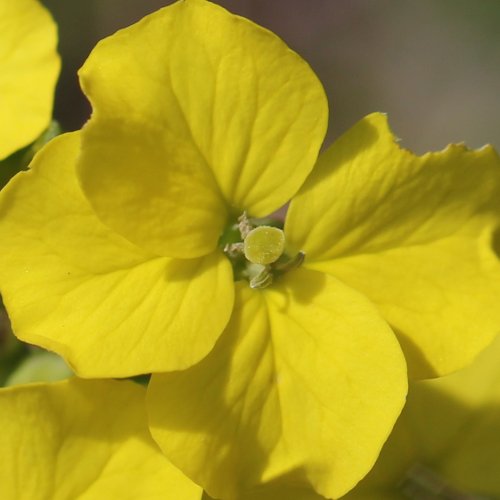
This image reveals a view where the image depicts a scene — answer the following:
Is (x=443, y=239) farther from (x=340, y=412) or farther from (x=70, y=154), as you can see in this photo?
(x=70, y=154)

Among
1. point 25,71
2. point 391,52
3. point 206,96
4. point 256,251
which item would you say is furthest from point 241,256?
point 391,52

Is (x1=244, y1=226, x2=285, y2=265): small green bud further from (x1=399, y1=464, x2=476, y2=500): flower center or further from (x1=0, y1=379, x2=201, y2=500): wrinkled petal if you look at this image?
(x1=399, y1=464, x2=476, y2=500): flower center

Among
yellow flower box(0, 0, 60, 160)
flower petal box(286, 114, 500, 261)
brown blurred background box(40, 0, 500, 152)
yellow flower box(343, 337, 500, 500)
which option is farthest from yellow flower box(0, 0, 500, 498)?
brown blurred background box(40, 0, 500, 152)

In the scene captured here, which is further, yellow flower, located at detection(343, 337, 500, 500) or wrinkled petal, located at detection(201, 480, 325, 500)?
yellow flower, located at detection(343, 337, 500, 500)

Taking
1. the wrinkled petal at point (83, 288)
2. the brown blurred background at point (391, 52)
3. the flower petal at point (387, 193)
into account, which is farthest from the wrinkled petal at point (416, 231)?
the brown blurred background at point (391, 52)

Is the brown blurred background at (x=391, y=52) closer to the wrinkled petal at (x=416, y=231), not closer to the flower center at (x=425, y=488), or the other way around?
the flower center at (x=425, y=488)

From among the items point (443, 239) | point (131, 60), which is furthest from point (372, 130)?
point (131, 60)

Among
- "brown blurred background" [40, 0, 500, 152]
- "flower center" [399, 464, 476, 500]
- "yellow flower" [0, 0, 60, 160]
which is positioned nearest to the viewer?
"yellow flower" [0, 0, 60, 160]

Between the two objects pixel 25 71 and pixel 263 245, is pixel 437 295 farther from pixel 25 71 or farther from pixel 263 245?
pixel 25 71
